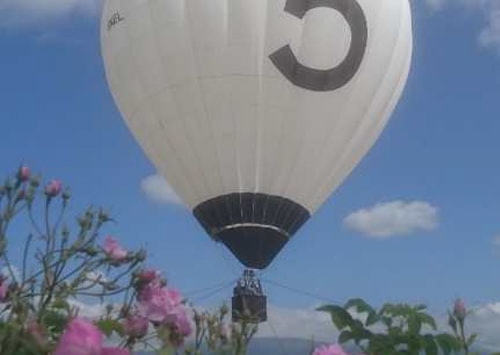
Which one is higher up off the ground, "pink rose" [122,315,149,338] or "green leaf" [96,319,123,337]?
"green leaf" [96,319,123,337]

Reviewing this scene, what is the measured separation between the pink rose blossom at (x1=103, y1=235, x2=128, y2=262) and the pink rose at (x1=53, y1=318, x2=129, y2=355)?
193cm

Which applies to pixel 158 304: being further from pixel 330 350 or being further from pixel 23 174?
pixel 23 174

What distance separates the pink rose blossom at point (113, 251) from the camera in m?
3.98

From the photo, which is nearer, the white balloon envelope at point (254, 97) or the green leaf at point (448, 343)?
the green leaf at point (448, 343)

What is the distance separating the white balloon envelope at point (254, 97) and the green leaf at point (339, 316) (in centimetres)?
1903

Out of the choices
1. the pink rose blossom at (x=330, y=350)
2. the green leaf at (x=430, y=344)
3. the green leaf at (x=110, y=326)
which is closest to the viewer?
the pink rose blossom at (x=330, y=350)

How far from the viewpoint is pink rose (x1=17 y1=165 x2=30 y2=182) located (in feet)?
15.8

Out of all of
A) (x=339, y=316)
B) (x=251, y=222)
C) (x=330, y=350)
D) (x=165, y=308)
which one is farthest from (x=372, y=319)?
(x=251, y=222)

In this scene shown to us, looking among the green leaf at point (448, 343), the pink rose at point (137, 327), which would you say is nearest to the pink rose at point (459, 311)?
the green leaf at point (448, 343)

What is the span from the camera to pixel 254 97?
926 inches

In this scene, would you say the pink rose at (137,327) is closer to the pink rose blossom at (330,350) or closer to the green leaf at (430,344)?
the pink rose blossom at (330,350)

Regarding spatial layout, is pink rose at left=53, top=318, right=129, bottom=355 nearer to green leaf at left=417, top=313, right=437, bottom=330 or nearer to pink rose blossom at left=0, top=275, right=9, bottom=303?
pink rose blossom at left=0, top=275, right=9, bottom=303

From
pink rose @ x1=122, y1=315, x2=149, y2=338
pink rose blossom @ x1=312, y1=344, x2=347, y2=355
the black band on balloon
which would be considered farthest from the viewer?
the black band on balloon

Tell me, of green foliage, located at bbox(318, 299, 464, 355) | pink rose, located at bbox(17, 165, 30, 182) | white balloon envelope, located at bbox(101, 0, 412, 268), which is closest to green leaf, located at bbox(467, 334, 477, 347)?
green foliage, located at bbox(318, 299, 464, 355)
